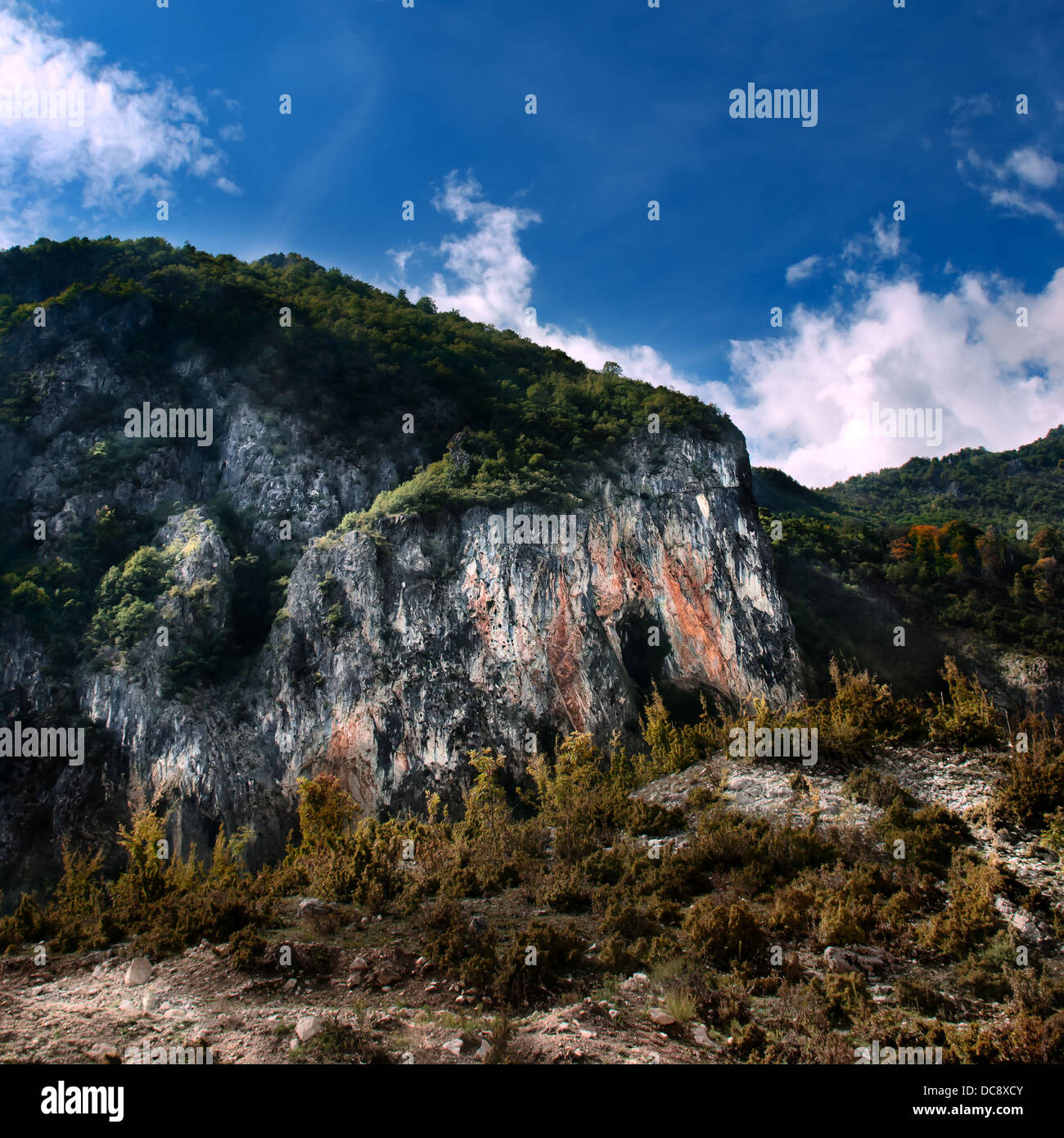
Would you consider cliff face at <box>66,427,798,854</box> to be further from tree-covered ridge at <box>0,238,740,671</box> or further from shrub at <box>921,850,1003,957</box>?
shrub at <box>921,850,1003,957</box>

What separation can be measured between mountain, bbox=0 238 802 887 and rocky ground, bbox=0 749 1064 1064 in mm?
18021

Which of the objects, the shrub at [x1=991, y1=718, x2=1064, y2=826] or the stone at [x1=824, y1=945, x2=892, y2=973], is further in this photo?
the shrub at [x1=991, y1=718, x2=1064, y2=826]

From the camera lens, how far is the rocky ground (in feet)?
24.6

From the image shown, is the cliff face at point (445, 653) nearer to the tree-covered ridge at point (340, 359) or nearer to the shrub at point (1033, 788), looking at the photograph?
the tree-covered ridge at point (340, 359)

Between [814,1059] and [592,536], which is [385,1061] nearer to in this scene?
[814,1059]

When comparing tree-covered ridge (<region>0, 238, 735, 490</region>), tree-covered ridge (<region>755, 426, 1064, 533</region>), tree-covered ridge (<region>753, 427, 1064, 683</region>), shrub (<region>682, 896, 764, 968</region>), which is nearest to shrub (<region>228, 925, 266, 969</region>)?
shrub (<region>682, 896, 764, 968</region>)

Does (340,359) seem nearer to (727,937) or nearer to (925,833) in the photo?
(925,833)

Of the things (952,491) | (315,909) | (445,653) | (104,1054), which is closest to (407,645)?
(445,653)

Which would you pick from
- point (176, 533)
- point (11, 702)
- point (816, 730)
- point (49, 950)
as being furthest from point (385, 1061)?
point (176, 533)

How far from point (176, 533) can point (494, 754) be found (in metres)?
23.3

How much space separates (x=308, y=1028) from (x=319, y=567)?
29.3 meters

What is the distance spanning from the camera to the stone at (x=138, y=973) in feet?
33.9

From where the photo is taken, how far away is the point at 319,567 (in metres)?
34.9

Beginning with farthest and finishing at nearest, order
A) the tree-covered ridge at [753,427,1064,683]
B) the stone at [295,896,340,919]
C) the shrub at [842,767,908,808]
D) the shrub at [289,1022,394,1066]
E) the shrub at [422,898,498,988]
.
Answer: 1. the tree-covered ridge at [753,427,1064,683]
2. the shrub at [842,767,908,808]
3. the stone at [295,896,340,919]
4. the shrub at [422,898,498,988]
5. the shrub at [289,1022,394,1066]
